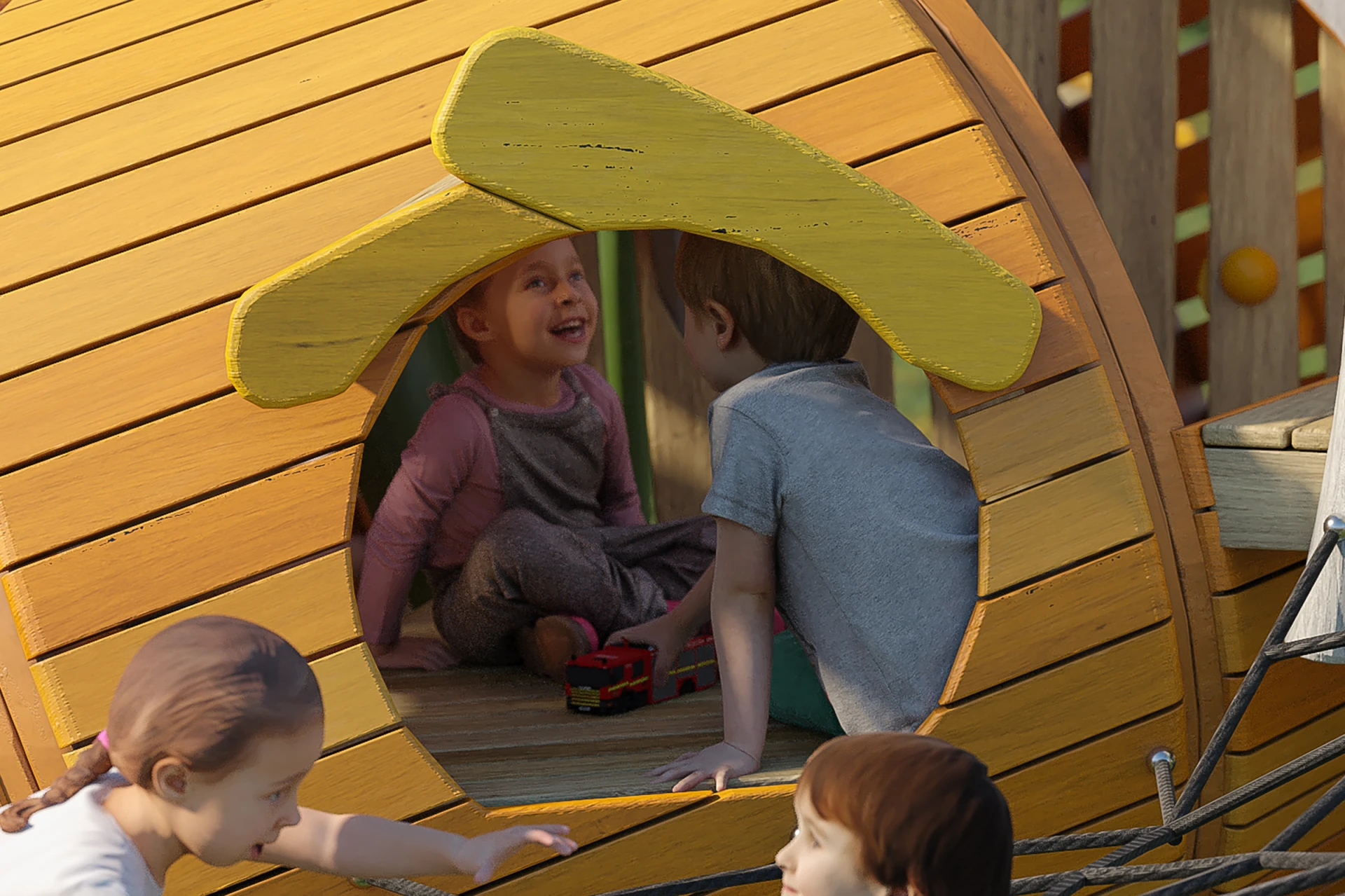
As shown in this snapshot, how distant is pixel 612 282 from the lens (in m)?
3.24

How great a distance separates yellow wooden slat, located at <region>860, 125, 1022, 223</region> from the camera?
5.80 feet

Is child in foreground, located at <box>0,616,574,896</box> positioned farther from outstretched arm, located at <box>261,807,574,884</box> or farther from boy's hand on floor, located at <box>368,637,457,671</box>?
boy's hand on floor, located at <box>368,637,457,671</box>

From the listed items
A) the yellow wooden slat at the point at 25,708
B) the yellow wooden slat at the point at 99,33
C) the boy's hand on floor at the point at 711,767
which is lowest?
the boy's hand on floor at the point at 711,767

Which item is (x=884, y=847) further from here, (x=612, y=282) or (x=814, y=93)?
(x=612, y=282)

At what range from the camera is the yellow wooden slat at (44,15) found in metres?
1.84

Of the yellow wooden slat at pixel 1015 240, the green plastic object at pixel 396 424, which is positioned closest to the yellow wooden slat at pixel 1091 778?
the yellow wooden slat at pixel 1015 240

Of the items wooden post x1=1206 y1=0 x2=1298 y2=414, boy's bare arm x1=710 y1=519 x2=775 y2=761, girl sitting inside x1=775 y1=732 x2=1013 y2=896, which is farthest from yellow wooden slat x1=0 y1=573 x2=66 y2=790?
wooden post x1=1206 y1=0 x2=1298 y2=414

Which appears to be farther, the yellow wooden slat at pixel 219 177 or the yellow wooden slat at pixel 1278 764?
the yellow wooden slat at pixel 1278 764

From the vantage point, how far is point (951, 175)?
178cm

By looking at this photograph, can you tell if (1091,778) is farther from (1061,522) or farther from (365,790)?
(365,790)

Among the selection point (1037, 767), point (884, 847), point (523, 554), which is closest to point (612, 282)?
point (523, 554)

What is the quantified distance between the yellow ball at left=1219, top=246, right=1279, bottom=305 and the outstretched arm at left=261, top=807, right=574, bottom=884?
1536 millimetres

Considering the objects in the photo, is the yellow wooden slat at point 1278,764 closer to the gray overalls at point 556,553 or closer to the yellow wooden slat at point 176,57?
the gray overalls at point 556,553

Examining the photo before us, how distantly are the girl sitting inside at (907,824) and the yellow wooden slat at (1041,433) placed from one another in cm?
67
